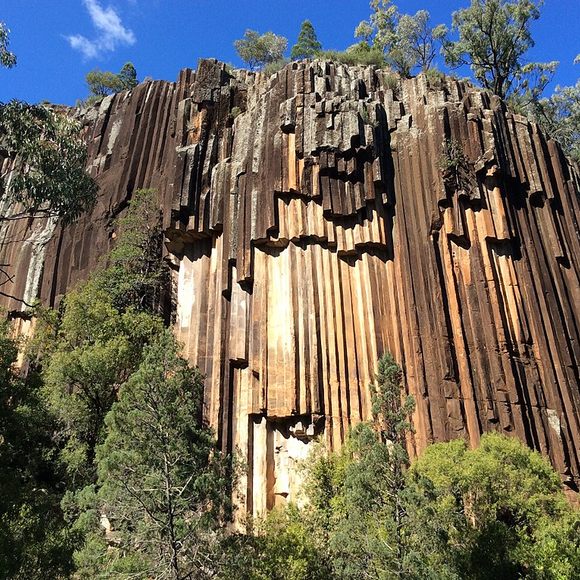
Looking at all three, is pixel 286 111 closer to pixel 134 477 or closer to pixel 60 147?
pixel 60 147

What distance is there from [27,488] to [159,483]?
14.8ft

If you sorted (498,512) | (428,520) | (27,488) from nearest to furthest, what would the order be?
(428,520), (498,512), (27,488)

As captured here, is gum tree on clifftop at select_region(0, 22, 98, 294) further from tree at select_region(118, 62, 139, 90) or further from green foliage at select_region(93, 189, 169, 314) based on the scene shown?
tree at select_region(118, 62, 139, 90)

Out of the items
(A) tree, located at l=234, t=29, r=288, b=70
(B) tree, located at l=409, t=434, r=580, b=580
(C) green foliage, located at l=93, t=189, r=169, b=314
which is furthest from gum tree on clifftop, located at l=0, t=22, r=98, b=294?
(A) tree, located at l=234, t=29, r=288, b=70

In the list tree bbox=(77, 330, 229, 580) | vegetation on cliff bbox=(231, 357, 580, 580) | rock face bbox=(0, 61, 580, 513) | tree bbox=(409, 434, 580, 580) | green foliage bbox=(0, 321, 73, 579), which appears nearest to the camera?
vegetation on cliff bbox=(231, 357, 580, 580)

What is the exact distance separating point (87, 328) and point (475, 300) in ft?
42.2

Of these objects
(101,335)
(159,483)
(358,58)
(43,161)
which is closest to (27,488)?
(159,483)

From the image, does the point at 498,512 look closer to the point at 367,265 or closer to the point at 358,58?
the point at 367,265

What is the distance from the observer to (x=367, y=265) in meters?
18.4

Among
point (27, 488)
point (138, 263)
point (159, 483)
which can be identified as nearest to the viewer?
point (159, 483)

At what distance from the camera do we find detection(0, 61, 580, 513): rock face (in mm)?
16016

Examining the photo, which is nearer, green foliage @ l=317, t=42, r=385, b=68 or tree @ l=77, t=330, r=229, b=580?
tree @ l=77, t=330, r=229, b=580

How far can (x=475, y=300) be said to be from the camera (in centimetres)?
1717

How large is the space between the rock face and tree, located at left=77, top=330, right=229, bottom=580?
2666mm
